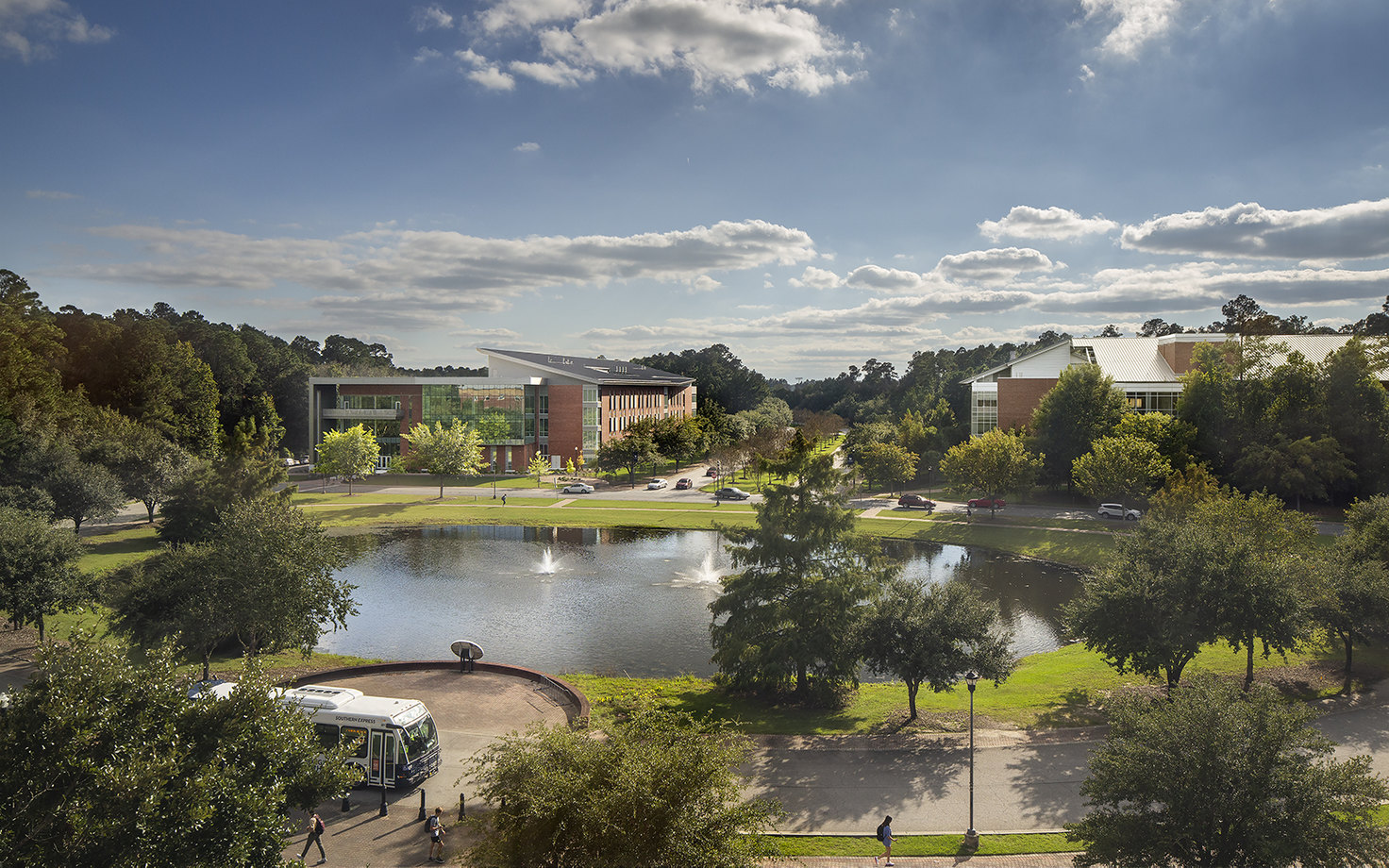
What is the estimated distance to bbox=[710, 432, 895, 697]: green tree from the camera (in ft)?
73.3

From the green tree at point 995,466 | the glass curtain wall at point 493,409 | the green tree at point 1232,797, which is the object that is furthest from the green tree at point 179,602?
the glass curtain wall at point 493,409

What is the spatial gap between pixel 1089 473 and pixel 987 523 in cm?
779

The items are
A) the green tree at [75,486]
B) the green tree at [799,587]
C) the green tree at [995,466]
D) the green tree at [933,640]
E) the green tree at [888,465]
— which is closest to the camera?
the green tree at [933,640]

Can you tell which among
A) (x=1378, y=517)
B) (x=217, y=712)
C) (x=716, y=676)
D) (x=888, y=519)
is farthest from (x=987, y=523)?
(x=217, y=712)

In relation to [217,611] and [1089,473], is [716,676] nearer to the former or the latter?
[217,611]

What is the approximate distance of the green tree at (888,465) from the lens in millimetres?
67625

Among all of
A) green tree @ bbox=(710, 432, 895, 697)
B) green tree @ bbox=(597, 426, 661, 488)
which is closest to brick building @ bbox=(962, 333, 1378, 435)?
green tree @ bbox=(597, 426, 661, 488)

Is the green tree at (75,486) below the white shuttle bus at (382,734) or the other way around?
the other way around

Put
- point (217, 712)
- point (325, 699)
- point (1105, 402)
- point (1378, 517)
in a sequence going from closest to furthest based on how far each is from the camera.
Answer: point (217, 712), point (325, 699), point (1378, 517), point (1105, 402)

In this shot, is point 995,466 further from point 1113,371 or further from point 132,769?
point 132,769

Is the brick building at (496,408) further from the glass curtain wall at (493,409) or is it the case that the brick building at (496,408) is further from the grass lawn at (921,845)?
the grass lawn at (921,845)

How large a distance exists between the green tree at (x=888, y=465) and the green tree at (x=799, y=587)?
45107 mm

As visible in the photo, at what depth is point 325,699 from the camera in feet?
59.3

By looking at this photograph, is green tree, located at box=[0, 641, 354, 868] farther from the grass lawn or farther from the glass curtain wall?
the glass curtain wall
